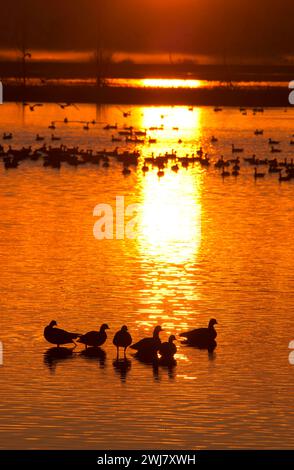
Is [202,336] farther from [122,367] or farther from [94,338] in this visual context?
[94,338]

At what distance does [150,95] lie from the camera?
410 ft

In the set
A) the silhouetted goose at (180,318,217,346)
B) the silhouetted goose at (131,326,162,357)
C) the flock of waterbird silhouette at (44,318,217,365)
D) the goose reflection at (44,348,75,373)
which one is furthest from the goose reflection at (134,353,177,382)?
the goose reflection at (44,348,75,373)

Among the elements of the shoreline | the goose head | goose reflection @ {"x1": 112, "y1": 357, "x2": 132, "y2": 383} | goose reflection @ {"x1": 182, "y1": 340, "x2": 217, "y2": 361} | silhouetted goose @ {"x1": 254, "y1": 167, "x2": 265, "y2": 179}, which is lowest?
goose reflection @ {"x1": 112, "y1": 357, "x2": 132, "y2": 383}

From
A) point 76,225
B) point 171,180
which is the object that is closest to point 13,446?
point 76,225

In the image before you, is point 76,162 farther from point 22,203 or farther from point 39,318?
point 39,318

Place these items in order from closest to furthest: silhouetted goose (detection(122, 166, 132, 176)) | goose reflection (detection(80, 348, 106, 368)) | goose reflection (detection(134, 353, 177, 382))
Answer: goose reflection (detection(134, 353, 177, 382)) → goose reflection (detection(80, 348, 106, 368)) → silhouetted goose (detection(122, 166, 132, 176))

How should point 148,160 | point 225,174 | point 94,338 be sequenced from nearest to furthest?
point 94,338, point 225,174, point 148,160

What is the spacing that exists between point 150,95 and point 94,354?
9666 centimetres

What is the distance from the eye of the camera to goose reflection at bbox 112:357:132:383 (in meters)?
27.7

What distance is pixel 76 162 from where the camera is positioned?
2835 inches

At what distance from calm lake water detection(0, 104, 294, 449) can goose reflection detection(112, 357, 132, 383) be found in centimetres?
4

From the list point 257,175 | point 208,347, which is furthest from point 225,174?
point 208,347

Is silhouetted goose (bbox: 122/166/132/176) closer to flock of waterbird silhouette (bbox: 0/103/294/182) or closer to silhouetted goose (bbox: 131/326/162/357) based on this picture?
flock of waterbird silhouette (bbox: 0/103/294/182)

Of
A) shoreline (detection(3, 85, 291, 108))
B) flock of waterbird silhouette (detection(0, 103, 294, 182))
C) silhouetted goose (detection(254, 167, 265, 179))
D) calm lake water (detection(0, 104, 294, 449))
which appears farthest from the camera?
shoreline (detection(3, 85, 291, 108))
